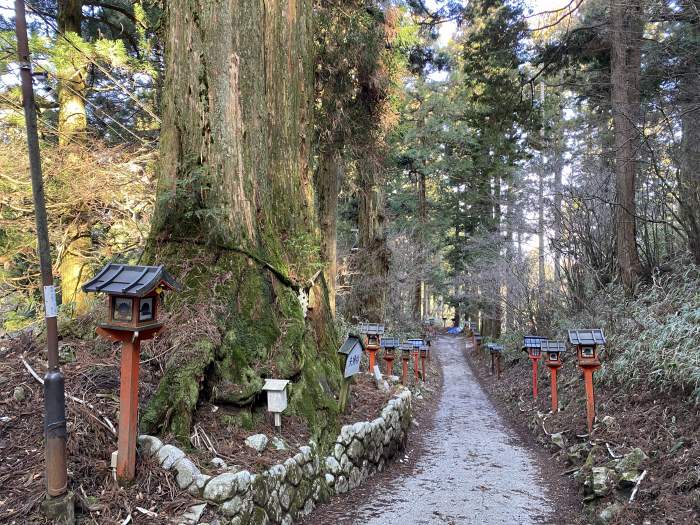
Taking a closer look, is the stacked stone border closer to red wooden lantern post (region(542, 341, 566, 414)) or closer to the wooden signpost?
the wooden signpost

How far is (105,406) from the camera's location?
345cm

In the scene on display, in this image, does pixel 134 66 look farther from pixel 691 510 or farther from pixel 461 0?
pixel 691 510

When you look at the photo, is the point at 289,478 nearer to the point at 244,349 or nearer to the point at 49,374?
the point at 244,349

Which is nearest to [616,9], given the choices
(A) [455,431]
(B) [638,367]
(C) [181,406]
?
(B) [638,367]

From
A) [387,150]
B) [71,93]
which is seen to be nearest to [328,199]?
[387,150]

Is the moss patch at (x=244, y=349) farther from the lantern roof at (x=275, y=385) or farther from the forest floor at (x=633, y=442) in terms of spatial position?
the forest floor at (x=633, y=442)

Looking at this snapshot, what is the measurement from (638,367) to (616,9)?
6905 mm

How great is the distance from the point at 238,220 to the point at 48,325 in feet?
7.57

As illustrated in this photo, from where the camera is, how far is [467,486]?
4984 mm

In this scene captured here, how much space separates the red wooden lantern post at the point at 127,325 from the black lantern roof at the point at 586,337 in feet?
16.8

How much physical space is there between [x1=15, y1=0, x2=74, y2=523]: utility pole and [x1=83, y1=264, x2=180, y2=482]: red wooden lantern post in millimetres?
263

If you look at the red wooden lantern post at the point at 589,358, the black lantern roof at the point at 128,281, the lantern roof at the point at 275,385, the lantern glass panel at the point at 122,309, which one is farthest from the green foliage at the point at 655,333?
the lantern glass panel at the point at 122,309

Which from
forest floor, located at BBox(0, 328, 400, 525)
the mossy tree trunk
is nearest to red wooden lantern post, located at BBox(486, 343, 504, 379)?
the mossy tree trunk

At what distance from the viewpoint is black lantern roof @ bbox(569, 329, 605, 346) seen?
589cm
